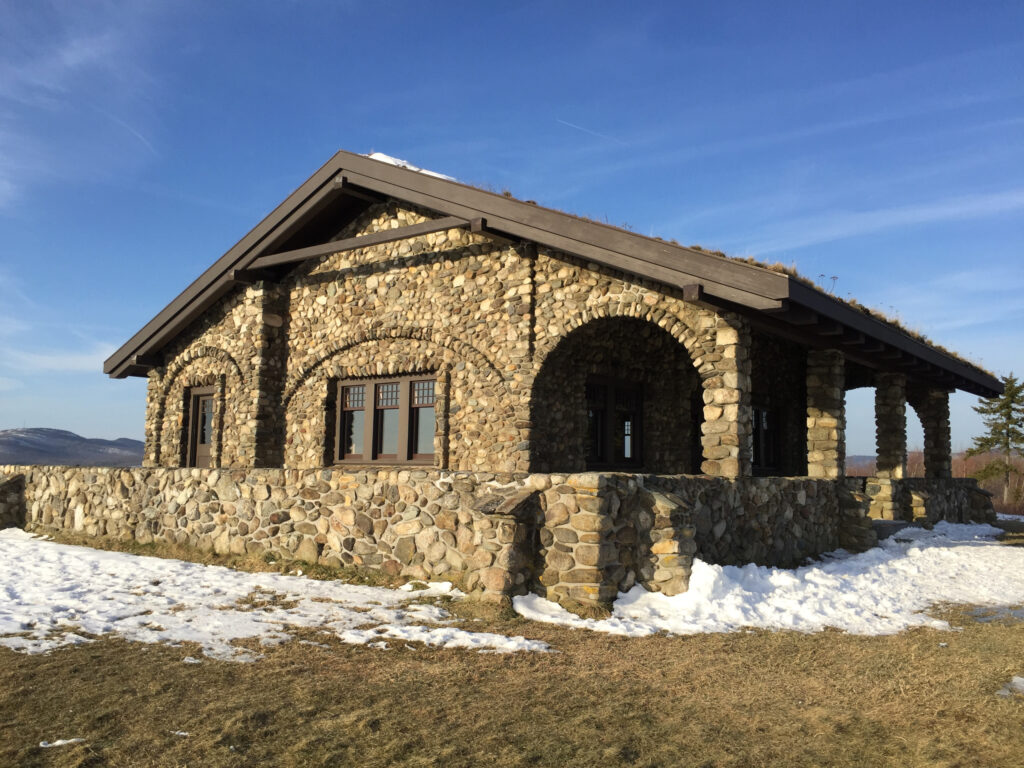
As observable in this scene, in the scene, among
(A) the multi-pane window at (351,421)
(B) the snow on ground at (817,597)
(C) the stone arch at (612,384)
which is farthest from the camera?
(A) the multi-pane window at (351,421)

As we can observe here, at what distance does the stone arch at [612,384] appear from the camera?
12.8 metres

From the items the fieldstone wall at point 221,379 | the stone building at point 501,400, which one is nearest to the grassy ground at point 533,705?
the stone building at point 501,400

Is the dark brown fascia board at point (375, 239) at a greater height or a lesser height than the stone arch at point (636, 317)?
greater

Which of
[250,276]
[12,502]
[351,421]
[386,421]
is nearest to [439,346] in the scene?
[386,421]

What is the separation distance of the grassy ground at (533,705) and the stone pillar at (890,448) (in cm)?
932

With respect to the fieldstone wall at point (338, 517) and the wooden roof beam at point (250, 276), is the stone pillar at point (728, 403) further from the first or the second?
the wooden roof beam at point (250, 276)

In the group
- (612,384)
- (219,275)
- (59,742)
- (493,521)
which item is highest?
(219,275)

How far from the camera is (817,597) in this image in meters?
8.26

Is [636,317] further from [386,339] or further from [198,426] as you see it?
[198,426]

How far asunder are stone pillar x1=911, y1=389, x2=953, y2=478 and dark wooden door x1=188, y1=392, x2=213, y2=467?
17259 millimetres

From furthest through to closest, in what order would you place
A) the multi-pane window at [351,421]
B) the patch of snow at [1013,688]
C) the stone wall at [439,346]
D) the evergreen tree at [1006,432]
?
the evergreen tree at [1006,432]
the multi-pane window at [351,421]
the stone wall at [439,346]
the patch of snow at [1013,688]

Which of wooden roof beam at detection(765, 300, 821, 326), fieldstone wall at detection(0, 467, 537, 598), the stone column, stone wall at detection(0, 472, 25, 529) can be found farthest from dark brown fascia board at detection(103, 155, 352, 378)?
the stone column

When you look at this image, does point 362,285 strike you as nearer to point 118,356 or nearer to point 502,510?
point 118,356

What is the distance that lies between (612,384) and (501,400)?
2.54m
